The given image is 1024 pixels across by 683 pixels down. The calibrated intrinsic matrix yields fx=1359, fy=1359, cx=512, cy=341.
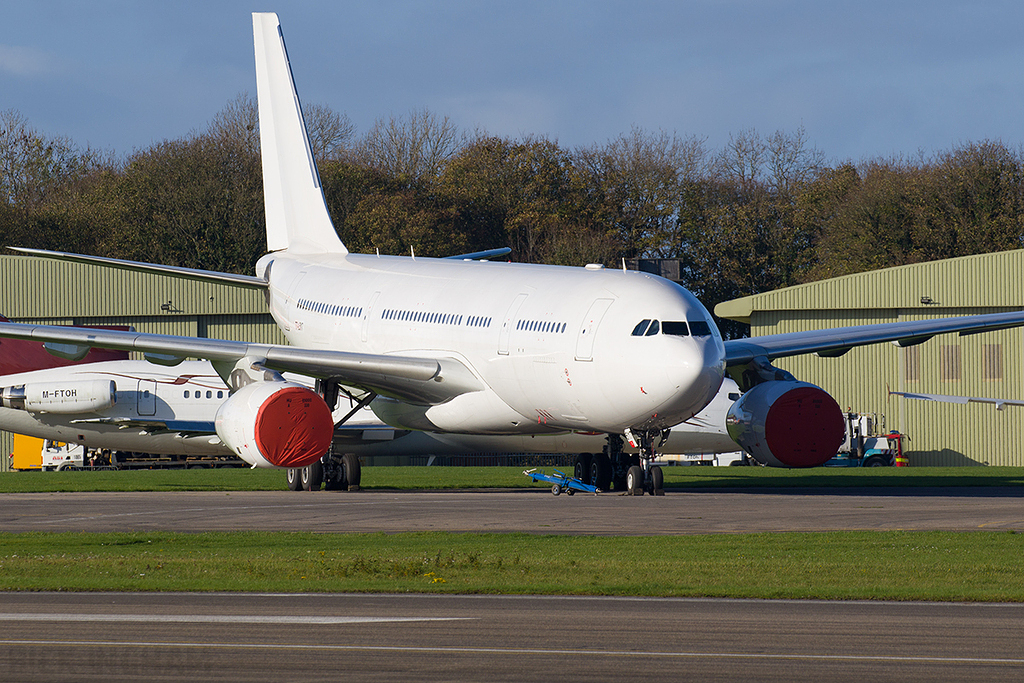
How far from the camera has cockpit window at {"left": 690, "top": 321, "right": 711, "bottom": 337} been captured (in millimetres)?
21922

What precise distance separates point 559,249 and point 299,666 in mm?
59951

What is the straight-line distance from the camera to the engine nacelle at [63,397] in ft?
135

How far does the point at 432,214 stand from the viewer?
2785 inches

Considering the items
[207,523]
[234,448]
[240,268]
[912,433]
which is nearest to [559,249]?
[240,268]

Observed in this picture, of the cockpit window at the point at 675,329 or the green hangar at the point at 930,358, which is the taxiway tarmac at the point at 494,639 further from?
the green hangar at the point at 930,358

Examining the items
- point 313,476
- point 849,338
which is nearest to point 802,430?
point 849,338

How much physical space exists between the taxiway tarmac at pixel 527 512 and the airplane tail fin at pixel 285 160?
12.9m

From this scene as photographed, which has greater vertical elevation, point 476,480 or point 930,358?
point 930,358

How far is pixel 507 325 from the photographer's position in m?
25.1

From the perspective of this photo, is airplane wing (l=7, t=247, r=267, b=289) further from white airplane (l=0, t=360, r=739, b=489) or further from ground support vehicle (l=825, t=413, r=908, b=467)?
ground support vehicle (l=825, t=413, r=908, b=467)

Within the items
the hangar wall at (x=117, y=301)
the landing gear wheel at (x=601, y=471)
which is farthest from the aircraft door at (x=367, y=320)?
the hangar wall at (x=117, y=301)

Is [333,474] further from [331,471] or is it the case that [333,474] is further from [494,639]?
[494,639]

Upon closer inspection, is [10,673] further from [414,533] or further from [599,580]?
[414,533]

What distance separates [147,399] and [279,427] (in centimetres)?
1881
